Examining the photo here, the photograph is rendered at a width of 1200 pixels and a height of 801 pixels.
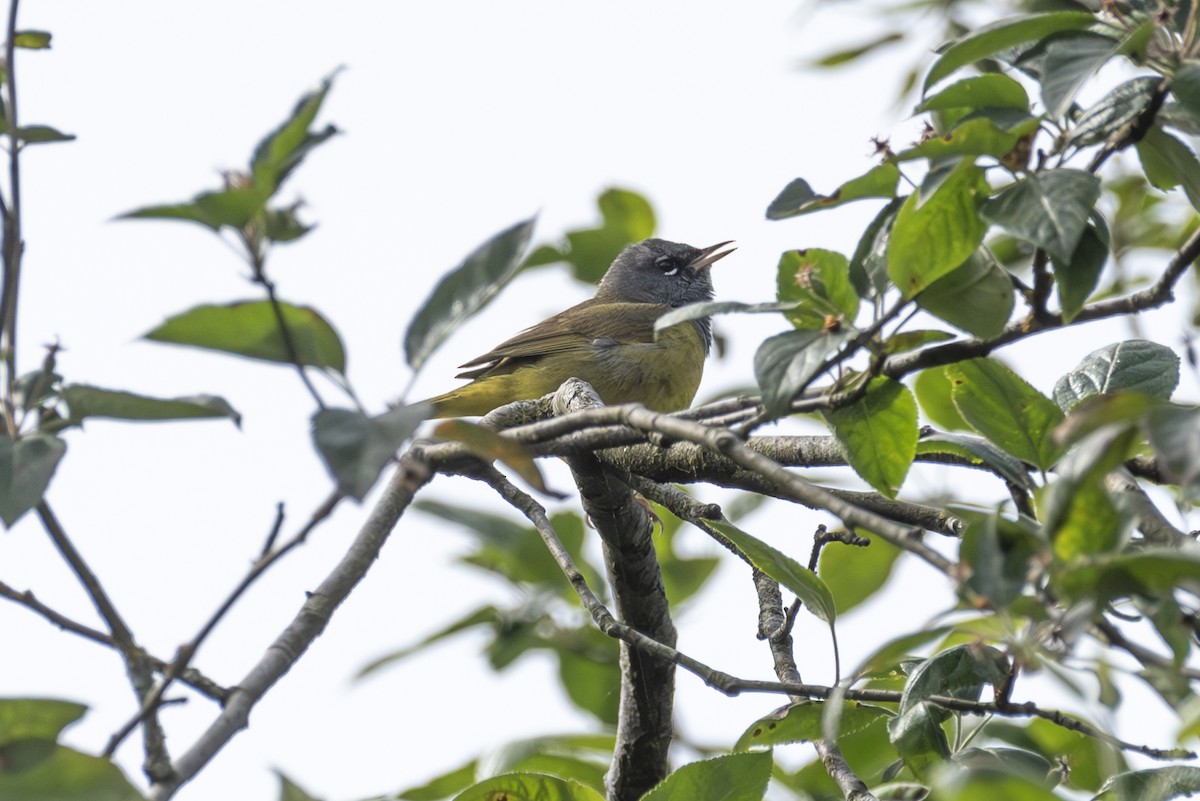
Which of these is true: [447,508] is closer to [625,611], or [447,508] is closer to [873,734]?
[873,734]

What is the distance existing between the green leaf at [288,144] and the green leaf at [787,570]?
100cm

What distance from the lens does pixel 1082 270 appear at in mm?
1809

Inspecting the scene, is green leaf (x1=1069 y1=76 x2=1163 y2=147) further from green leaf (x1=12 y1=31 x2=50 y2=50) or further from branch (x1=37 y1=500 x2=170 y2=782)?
green leaf (x1=12 y1=31 x2=50 y2=50)

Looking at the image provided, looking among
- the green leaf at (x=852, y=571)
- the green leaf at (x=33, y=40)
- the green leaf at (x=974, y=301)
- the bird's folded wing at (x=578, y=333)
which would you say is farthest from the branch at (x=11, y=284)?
the bird's folded wing at (x=578, y=333)

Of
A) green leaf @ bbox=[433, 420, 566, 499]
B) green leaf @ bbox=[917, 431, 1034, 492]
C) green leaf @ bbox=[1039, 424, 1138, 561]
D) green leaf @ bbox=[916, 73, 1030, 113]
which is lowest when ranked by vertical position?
green leaf @ bbox=[433, 420, 566, 499]

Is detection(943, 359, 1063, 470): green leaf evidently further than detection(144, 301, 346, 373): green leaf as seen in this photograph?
Yes

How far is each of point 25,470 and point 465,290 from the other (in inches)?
25.6

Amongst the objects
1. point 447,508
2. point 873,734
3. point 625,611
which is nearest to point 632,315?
point 625,611

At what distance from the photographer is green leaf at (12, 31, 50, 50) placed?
99.0 inches

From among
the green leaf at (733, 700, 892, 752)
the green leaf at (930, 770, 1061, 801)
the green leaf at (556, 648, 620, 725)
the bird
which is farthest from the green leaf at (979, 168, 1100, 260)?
the bird

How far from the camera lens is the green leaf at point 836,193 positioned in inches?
75.7

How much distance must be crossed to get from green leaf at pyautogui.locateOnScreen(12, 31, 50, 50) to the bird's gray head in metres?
5.94

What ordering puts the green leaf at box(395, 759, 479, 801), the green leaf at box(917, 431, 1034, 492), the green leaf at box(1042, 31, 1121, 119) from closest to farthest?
the green leaf at box(1042, 31, 1121, 119) < the green leaf at box(917, 431, 1034, 492) < the green leaf at box(395, 759, 479, 801)

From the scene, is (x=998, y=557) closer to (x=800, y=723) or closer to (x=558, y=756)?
(x=800, y=723)
